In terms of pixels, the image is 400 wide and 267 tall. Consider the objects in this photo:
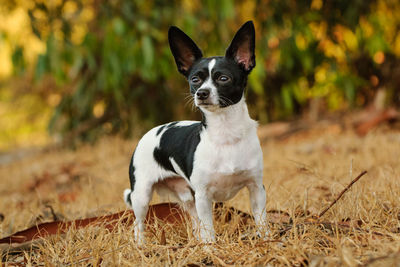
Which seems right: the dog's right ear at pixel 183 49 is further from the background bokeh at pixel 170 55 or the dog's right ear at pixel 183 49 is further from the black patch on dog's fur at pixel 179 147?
the background bokeh at pixel 170 55

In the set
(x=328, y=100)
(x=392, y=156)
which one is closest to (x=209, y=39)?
(x=328, y=100)

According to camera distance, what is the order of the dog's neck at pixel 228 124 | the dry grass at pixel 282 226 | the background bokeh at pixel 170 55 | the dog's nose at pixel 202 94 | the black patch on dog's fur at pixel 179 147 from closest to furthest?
the dry grass at pixel 282 226, the dog's nose at pixel 202 94, the dog's neck at pixel 228 124, the black patch on dog's fur at pixel 179 147, the background bokeh at pixel 170 55

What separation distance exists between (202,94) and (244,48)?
451 mm

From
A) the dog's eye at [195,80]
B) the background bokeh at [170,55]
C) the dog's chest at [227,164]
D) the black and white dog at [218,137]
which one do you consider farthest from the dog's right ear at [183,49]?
the background bokeh at [170,55]

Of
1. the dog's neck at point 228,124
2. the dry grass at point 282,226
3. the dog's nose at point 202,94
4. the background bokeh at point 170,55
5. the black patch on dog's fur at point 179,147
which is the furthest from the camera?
the background bokeh at point 170,55

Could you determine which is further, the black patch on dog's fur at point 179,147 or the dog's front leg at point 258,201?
the black patch on dog's fur at point 179,147

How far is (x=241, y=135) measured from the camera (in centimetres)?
261

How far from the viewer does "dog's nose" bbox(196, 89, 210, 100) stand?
2488mm

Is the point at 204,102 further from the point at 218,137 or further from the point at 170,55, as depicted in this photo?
the point at 170,55

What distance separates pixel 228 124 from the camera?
263cm

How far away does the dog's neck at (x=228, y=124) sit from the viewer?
2604 millimetres

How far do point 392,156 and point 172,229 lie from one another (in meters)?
2.65

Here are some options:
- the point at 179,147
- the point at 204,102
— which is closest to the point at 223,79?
the point at 204,102

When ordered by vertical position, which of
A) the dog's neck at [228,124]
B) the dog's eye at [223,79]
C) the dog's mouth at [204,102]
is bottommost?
the dog's neck at [228,124]
